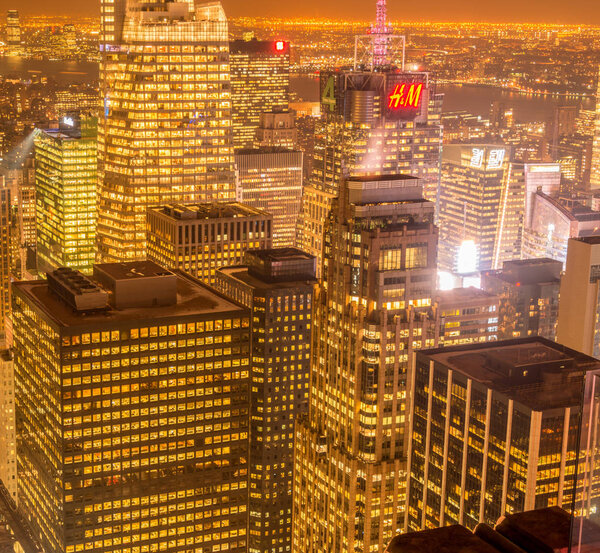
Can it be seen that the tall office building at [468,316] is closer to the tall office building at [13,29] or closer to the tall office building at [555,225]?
the tall office building at [555,225]

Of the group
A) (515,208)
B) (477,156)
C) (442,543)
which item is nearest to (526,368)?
(442,543)

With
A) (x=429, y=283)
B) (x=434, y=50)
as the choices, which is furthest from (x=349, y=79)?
(x=429, y=283)

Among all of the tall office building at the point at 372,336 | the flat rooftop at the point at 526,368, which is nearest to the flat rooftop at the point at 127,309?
A: the tall office building at the point at 372,336

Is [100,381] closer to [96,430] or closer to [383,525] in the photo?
[96,430]

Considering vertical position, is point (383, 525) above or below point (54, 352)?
below

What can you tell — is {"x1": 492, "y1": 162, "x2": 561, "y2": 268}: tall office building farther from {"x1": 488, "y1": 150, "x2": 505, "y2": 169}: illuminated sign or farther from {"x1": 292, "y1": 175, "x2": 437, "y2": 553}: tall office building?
{"x1": 292, "y1": 175, "x2": 437, "y2": 553}: tall office building

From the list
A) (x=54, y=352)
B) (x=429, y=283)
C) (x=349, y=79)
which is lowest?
(x=54, y=352)

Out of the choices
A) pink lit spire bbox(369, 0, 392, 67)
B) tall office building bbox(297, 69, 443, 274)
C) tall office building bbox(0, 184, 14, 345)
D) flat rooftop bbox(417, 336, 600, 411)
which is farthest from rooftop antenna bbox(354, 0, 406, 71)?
flat rooftop bbox(417, 336, 600, 411)
